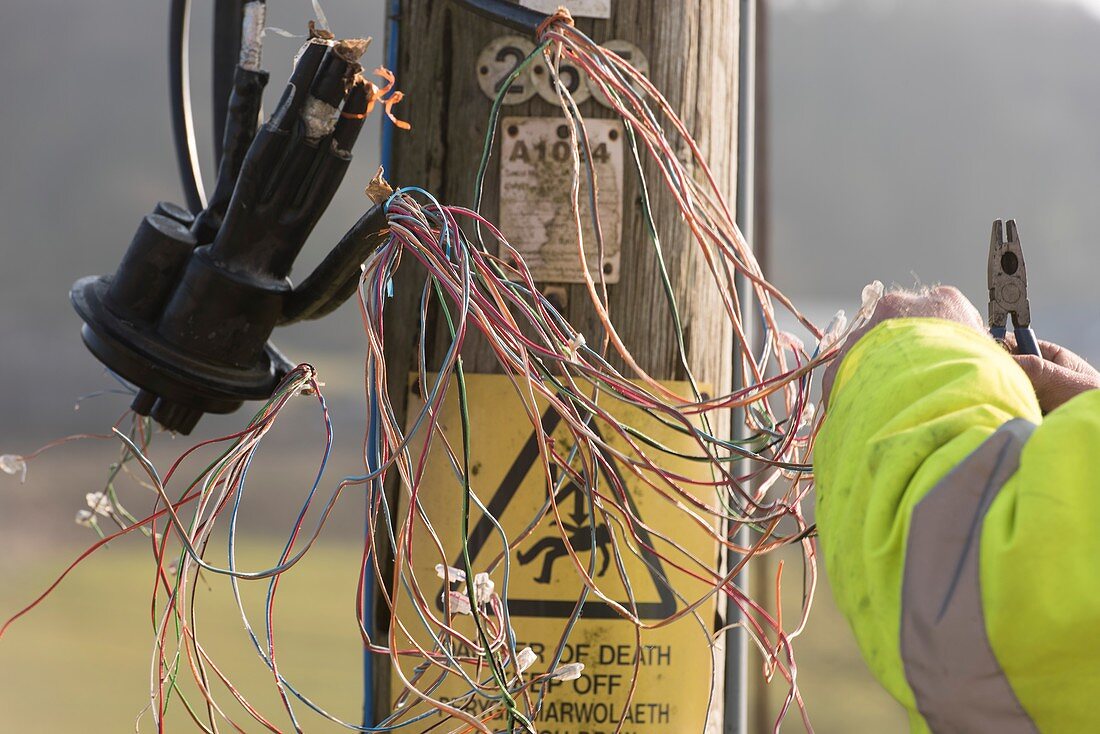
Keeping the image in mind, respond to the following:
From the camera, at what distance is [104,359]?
53.9 inches

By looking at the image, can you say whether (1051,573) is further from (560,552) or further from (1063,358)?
(560,552)

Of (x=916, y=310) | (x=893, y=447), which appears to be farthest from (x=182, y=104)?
(x=893, y=447)

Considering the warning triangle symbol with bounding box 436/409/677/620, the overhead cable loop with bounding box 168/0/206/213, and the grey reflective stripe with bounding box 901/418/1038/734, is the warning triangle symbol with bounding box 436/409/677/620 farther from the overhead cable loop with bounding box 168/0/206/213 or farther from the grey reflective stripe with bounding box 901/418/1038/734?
the overhead cable loop with bounding box 168/0/206/213

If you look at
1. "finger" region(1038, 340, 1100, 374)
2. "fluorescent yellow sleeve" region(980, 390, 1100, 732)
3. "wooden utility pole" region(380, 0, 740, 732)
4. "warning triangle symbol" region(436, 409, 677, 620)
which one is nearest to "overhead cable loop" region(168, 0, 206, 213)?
"wooden utility pole" region(380, 0, 740, 732)

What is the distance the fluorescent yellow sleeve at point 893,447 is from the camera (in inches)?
29.1

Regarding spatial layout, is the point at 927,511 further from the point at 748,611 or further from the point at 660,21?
the point at 660,21

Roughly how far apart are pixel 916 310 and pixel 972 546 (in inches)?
11.8

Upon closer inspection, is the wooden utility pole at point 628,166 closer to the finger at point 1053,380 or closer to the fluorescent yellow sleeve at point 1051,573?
the finger at point 1053,380

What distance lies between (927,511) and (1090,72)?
13.7 ft

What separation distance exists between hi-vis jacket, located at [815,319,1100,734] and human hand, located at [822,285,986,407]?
0.45 feet

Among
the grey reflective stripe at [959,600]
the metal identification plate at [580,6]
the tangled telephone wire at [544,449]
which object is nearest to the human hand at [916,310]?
the tangled telephone wire at [544,449]

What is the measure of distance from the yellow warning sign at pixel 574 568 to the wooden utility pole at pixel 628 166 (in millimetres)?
66

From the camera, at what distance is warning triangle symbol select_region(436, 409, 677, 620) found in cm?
131

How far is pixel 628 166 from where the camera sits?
132 centimetres
